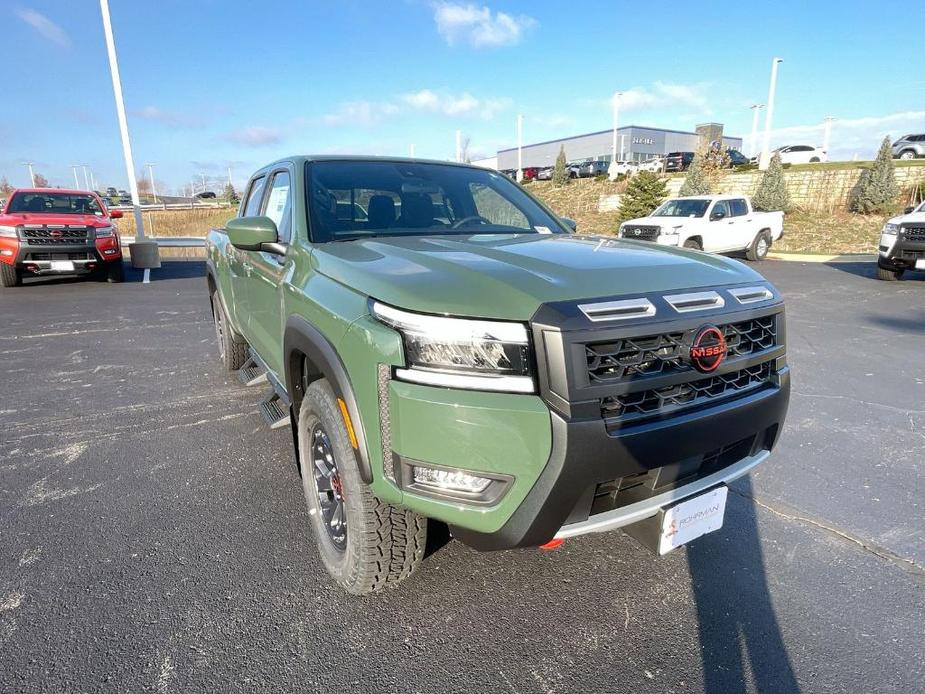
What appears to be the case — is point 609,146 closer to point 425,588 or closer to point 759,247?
point 759,247

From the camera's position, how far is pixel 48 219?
9.80 meters

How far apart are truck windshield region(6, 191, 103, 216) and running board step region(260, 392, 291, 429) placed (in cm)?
996

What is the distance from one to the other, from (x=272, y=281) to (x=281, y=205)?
522 mm

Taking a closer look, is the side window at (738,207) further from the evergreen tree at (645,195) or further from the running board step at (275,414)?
the running board step at (275,414)

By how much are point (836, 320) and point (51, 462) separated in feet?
29.1

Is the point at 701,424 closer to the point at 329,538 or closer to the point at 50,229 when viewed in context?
the point at 329,538

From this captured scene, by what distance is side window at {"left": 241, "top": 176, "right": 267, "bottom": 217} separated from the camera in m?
4.00

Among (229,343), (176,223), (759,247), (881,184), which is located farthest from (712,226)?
(176,223)

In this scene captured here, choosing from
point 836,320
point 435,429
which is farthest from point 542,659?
point 836,320

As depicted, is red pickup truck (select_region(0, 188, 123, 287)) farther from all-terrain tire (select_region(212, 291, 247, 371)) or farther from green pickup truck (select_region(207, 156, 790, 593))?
green pickup truck (select_region(207, 156, 790, 593))

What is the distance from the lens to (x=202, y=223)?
35.2 metres

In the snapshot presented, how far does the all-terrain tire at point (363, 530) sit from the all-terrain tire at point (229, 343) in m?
2.88

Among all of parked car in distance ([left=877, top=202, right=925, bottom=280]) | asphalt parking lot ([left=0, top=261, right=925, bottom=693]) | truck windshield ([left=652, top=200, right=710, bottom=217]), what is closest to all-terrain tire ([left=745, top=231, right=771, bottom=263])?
truck windshield ([left=652, top=200, right=710, bottom=217])

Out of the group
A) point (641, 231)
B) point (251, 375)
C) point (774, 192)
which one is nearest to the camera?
point (251, 375)
